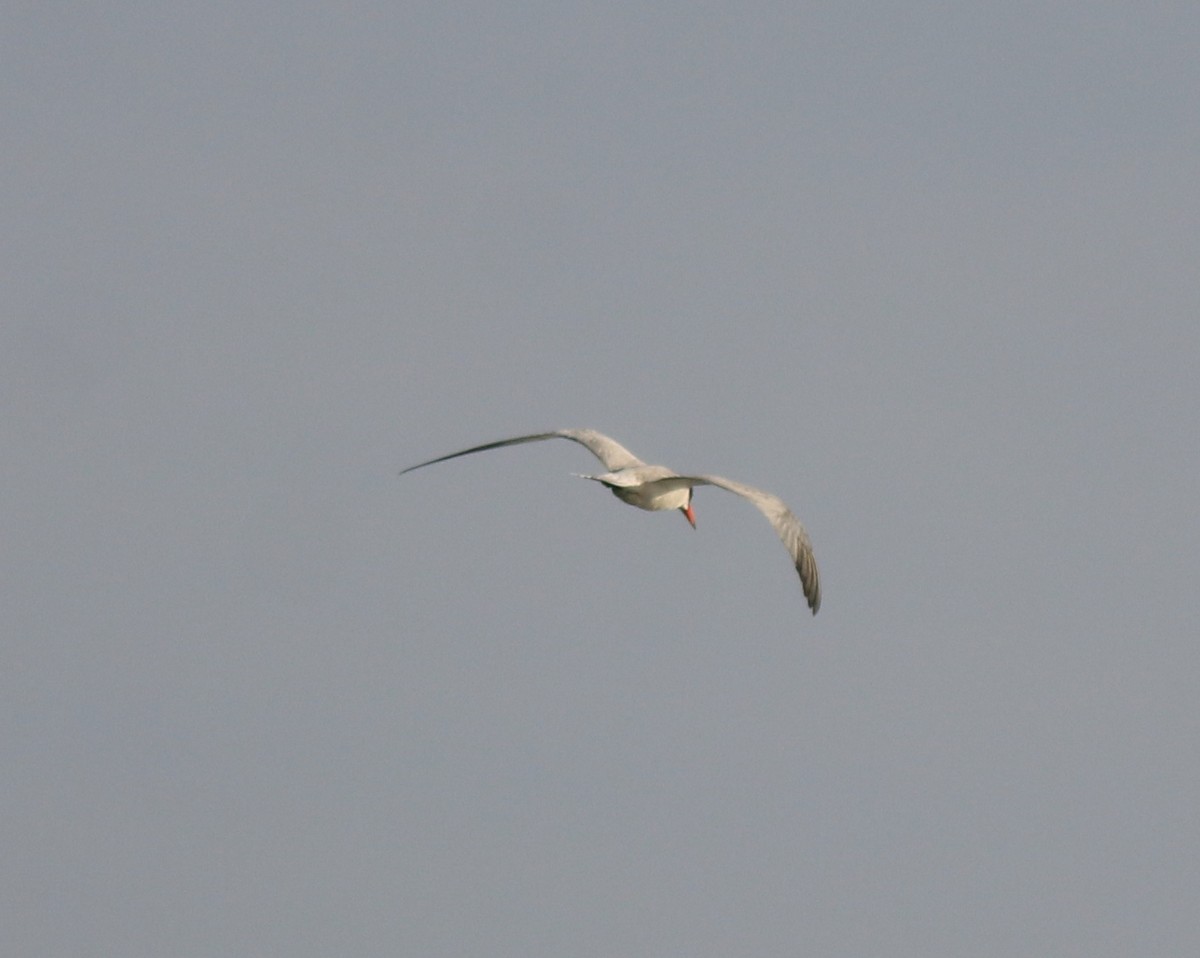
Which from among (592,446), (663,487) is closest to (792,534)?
(663,487)

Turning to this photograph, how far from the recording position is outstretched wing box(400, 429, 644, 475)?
134 feet

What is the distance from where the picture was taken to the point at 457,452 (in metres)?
41.3

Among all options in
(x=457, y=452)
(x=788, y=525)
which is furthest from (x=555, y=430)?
(x=788, y=525)

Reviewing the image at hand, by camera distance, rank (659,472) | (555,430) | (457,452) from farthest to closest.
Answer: (555,430)
(457,452)
(659,472)

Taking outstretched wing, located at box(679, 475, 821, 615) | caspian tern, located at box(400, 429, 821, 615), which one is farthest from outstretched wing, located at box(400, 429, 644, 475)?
outstretched wing, located at box(679, 475, 821, 615)

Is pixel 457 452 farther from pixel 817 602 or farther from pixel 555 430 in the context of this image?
pixel 817 602

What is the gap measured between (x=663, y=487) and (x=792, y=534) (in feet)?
16.7

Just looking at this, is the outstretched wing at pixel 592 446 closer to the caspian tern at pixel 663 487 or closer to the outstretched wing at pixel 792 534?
the caspian tern at pixel 663 487

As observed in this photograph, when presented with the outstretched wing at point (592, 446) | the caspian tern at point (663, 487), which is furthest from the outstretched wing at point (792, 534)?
the outstretched wing at point (592, 446)

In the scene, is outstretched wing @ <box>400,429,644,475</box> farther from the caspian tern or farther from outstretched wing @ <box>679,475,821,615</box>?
outstretched wing @ <box>679,475,821,615</box>

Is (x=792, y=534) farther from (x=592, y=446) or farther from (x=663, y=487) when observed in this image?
(x=592, y=446)

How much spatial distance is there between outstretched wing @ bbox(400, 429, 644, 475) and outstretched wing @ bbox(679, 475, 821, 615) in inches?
264

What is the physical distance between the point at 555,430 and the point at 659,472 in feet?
21.3

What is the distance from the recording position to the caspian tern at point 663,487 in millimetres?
33438
